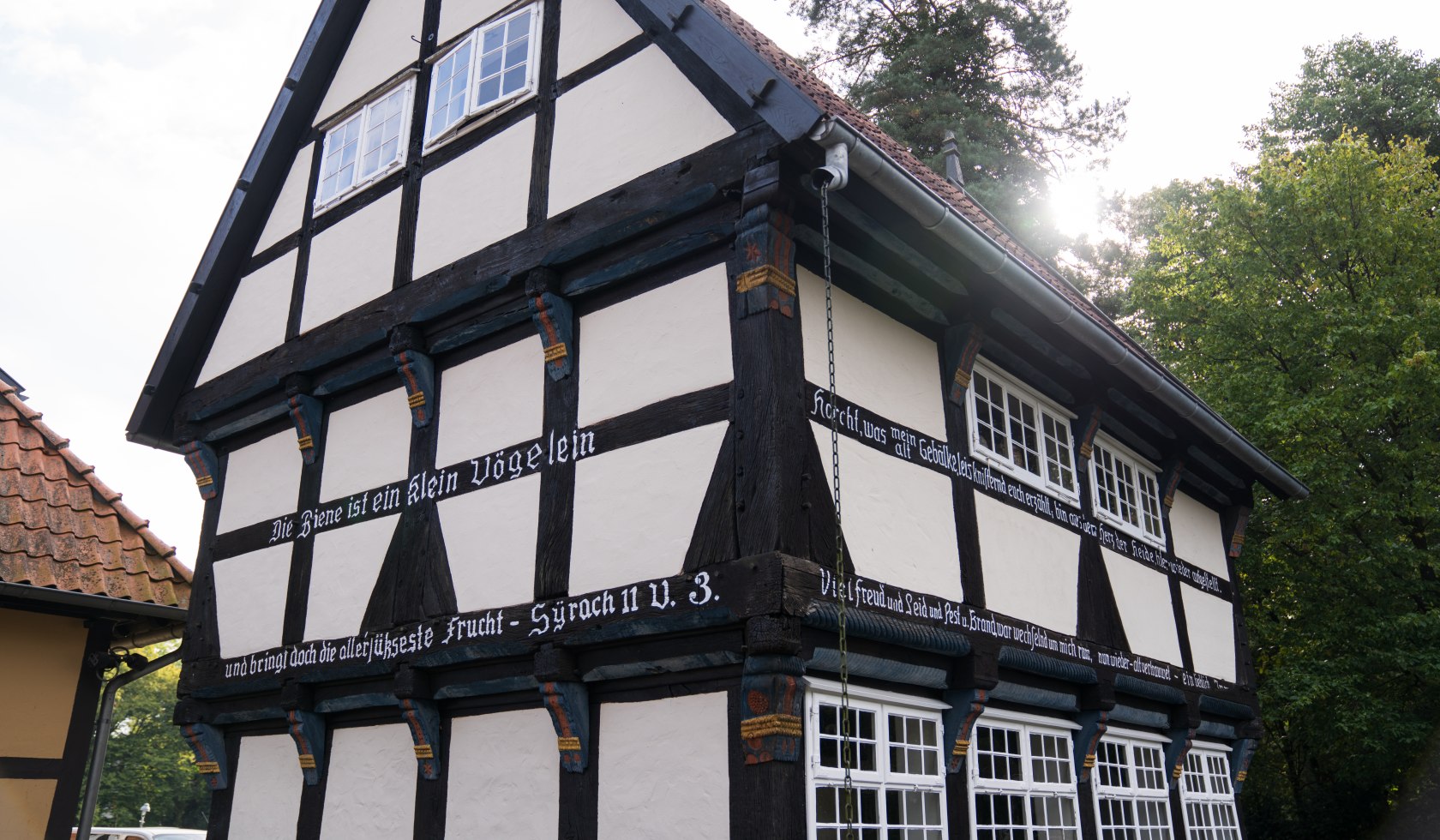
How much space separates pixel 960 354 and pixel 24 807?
858 centimetres

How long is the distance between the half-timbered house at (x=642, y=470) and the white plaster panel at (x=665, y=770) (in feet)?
0.07

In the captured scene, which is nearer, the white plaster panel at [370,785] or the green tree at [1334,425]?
the white plaster panel at [370,785]

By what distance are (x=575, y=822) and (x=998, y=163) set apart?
19225mm

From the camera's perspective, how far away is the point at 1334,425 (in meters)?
16.7

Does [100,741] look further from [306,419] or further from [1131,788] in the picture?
[1131,788]

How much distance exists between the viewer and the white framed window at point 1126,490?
10.8m

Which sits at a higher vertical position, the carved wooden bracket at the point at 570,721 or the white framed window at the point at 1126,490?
the white framed window at the point at 1126,490

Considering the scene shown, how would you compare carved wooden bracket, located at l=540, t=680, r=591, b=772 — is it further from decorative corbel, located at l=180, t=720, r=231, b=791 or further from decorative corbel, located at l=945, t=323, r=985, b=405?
decorative corbel, located at l=180, t=720, r=231, b=791

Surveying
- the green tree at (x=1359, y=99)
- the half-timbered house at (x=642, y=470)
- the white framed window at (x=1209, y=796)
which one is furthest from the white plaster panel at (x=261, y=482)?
the green tree at (x=1359, y=99)

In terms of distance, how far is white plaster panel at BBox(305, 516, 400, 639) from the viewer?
888cm

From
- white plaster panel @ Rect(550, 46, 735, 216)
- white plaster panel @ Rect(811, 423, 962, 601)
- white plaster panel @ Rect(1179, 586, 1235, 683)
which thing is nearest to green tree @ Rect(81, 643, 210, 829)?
white plaster panel @ Rect(1179, 586, 1235, 683)

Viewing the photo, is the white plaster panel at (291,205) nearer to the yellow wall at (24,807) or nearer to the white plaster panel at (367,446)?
the white plaster panel at (367,446)

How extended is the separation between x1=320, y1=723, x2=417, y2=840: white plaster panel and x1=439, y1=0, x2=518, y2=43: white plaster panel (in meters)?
6.02

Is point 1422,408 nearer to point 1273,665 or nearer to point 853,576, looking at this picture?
point 1273,665
